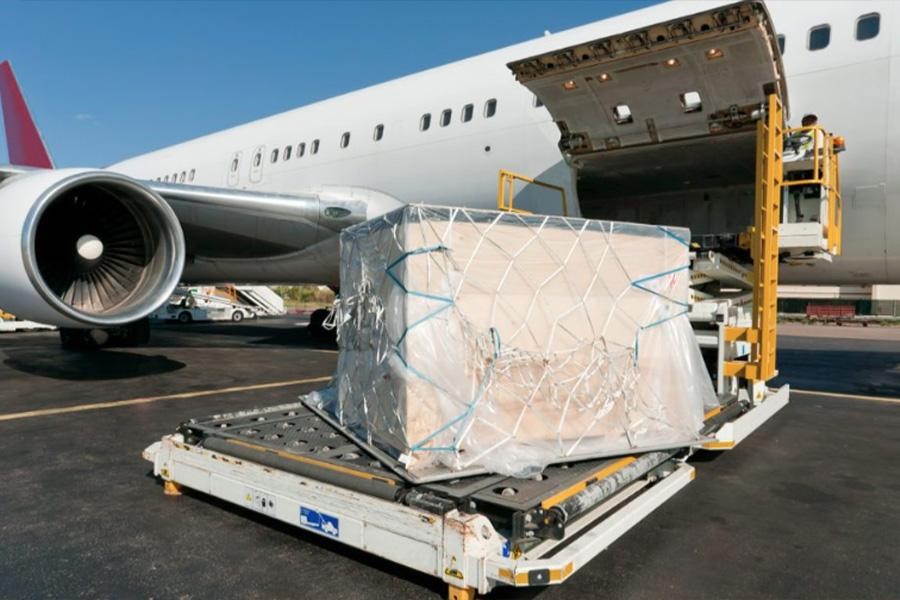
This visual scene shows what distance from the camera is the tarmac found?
2.66 meters

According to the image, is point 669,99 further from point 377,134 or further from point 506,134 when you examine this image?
point 377,134

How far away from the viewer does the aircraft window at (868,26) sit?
6043mm

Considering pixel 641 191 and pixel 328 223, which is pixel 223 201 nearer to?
pixel 328 223

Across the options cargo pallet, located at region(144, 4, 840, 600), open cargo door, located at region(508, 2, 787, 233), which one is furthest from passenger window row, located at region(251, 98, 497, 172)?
cargo pallet, located at region(144, 4, 840, 600)

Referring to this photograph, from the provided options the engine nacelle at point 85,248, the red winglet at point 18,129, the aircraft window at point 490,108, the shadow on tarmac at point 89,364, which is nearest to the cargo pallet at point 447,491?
the engine nacelle at point 85,248

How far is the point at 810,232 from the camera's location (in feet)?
18.5

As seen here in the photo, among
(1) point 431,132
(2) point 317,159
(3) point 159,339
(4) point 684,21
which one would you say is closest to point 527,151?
(1) point 431,132

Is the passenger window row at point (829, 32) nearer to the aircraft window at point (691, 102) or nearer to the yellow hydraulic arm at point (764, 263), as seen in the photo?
the aircraft window at point (691, 102)

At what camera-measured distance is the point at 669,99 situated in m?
6.69

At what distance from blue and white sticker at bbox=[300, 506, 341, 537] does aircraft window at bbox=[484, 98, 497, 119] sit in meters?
6.59

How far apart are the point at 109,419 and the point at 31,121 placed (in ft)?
51.0

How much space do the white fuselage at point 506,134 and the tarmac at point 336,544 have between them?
7.58ft

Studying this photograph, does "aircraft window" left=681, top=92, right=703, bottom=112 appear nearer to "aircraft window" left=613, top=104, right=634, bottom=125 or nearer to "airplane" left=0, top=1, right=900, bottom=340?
"airplane" left=0, top=1, right=900, bottom=340

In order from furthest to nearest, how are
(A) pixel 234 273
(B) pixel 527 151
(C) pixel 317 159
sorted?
(A) pixel 234 273 → (C) pixel 317 159 → (B) pixel 527 151
